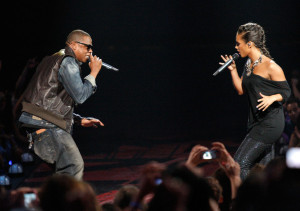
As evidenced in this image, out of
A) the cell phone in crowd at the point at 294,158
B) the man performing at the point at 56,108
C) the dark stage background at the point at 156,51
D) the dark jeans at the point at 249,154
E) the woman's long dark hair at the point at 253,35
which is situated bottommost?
the dark stage background at the point at 156,51

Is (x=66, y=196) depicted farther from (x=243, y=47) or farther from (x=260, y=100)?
(x=243, y=47)

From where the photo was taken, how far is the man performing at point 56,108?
3.98 m

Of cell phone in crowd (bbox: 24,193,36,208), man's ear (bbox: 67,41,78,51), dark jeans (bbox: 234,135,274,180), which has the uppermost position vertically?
man's ear (bbox: 67,41,78,51)

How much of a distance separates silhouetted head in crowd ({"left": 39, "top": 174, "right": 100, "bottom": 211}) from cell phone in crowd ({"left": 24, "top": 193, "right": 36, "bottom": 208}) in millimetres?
67

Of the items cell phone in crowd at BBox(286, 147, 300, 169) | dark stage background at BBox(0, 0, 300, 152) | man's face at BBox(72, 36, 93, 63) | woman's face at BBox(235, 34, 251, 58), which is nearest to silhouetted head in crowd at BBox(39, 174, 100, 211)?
cell phone in crowd at BBox(286, 147, 300, 169)

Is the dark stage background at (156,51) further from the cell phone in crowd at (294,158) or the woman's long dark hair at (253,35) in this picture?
the cell phone in crowd at (294,158)

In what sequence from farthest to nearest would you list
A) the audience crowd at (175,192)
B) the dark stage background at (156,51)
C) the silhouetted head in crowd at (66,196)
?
the dark stage background at (156,51)
the silhouetted head in crowd at (66,196)
the audience crowd at (175,192)

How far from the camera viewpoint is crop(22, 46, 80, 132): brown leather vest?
4047 millimetres

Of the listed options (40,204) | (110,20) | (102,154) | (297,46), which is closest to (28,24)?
(110,20)

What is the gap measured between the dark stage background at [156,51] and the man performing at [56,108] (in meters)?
6.44

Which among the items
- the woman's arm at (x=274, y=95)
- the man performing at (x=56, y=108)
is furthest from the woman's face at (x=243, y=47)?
the man performing at (x=56, y=108)

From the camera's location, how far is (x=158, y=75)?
521 inches

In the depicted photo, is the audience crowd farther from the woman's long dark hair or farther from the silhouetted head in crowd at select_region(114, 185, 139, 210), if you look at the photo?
the woman's long dark hair

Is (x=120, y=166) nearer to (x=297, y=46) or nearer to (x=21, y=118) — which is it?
(x=21, y=118)
